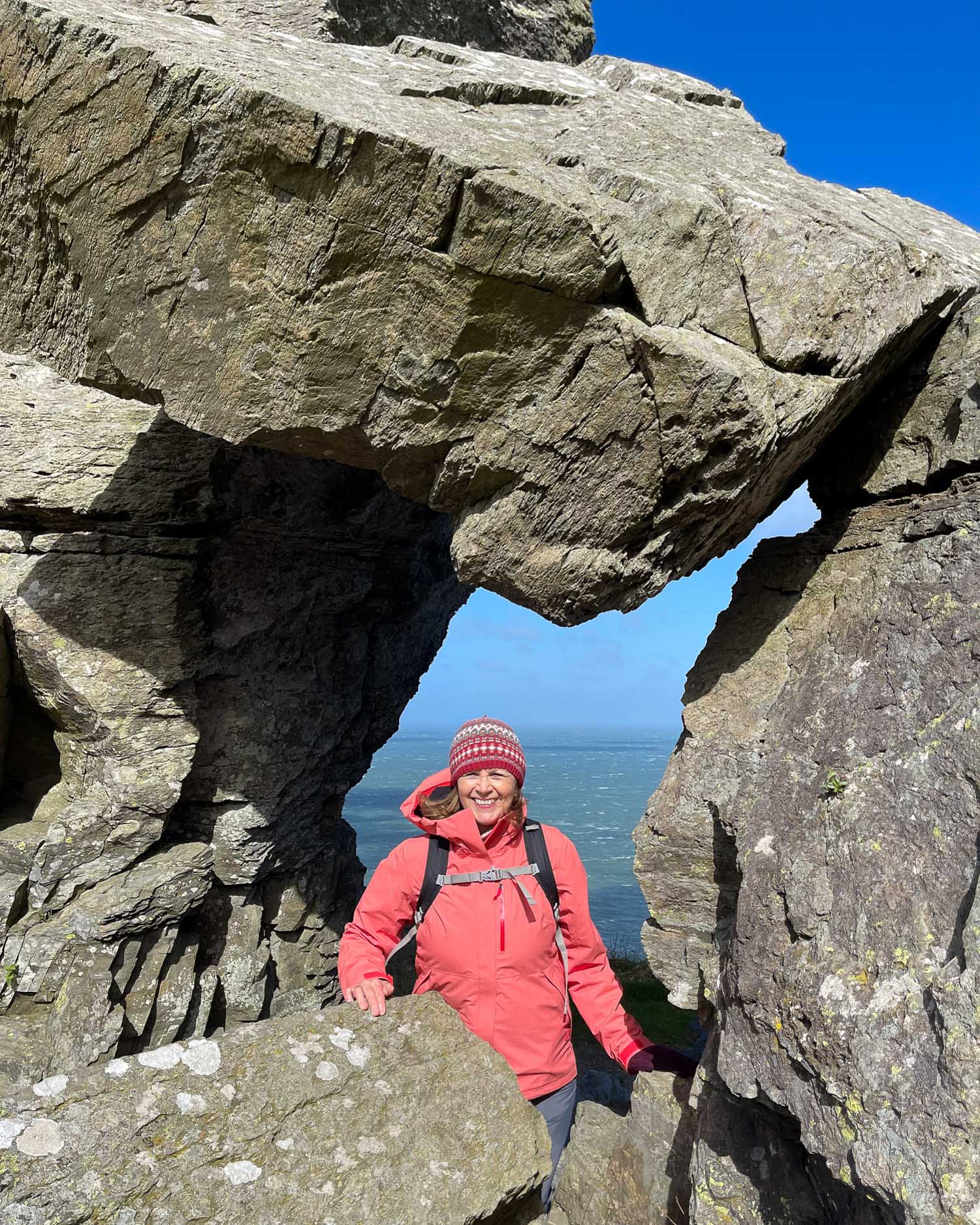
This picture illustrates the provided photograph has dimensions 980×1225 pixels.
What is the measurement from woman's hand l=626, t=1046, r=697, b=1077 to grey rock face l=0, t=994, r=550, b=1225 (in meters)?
1.11

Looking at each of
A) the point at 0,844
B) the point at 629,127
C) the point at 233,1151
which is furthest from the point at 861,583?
the point at 0,844

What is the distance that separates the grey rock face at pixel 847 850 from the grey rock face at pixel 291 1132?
145cm

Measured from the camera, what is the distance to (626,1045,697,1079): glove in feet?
18.2

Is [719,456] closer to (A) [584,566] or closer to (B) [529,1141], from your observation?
(A) [584,566]

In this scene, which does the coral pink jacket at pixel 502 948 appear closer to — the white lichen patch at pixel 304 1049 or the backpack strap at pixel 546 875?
the backpack strap at pixel 546 875

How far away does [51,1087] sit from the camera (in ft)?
13.6

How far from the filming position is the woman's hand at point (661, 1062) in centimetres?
556

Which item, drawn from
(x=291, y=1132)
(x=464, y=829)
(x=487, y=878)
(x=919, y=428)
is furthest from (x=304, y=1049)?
(x=919, y=428)

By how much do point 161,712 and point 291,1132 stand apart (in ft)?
20.9

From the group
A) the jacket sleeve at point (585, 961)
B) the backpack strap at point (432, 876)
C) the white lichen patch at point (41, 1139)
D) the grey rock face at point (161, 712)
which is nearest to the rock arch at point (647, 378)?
the jacket sleeve at point (585, 961)

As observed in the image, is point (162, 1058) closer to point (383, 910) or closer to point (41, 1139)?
point (41, 1139)

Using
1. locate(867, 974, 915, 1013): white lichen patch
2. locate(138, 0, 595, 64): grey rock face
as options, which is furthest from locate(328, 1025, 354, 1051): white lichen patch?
locate(138, 0, 595, 64): grey rock face

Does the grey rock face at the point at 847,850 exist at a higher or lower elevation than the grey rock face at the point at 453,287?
lower

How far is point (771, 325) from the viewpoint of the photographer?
5.90m
